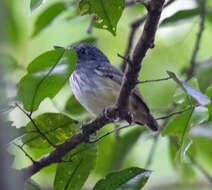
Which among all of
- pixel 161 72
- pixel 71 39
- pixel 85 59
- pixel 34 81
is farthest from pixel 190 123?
pixel 71 39

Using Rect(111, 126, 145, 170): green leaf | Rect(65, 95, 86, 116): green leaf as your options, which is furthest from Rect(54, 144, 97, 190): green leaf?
Rect(111, 126, 145, 170): green leaf

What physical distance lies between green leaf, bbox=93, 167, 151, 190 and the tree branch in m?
0.27

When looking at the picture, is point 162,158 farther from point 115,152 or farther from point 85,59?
point 85,59

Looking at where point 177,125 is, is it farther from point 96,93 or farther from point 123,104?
point 96,93

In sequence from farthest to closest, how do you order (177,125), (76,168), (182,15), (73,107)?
(73,107) < (182,15) < (177,125) < (76,168)

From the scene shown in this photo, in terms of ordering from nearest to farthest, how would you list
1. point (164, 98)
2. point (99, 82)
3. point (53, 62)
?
point (53, 62) < point (99, 82) < point (164, 98)

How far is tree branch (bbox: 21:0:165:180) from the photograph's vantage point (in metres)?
1.55

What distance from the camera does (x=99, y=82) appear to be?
9.48 feet

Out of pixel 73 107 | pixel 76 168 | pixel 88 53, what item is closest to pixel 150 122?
pixel 73 107

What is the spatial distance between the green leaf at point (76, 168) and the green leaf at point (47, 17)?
38.2 inches

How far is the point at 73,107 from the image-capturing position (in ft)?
9.40

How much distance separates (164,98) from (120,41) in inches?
31.1

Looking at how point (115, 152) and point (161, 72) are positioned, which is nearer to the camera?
point (115, 152)

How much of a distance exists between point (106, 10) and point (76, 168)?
0.79m
